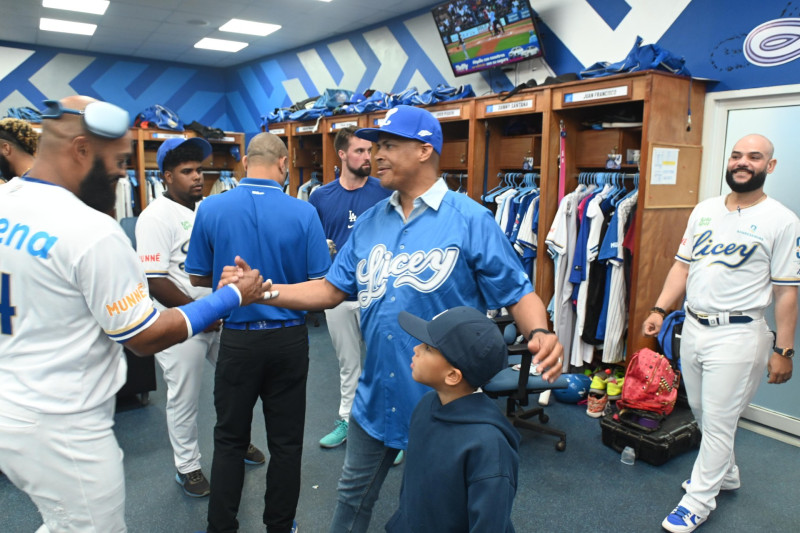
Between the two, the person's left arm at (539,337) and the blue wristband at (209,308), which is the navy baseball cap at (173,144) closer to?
the blue wristband at (209,308)

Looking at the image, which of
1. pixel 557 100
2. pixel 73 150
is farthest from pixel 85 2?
pixel 73 150

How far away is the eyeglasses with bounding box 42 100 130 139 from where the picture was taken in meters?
1.40

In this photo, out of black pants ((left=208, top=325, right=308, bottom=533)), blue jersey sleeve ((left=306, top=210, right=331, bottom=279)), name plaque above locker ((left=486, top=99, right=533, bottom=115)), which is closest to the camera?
black pants ((left=208, top=325, right=308, bottom=533))

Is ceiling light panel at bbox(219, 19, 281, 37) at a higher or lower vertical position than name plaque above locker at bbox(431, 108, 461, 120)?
higher

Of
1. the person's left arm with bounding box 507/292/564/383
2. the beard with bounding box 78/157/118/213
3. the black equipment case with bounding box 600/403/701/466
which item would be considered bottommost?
the black equipment case with bounding box 600/403/701/466

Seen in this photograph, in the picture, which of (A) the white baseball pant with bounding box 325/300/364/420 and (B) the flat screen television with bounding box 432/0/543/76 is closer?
(A) the white baseball pant with bounding box 325/300/364/420

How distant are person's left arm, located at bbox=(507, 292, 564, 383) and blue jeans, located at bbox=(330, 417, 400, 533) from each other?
2.04 feet

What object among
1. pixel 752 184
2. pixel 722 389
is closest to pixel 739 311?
pixel 722 389

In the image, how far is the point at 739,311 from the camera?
8.35ft

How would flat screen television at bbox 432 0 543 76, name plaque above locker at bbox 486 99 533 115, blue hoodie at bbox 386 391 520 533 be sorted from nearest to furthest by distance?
blue hoodie at bbox 386 391 520 533
name plaque above locker at bbox 486 99 533 115
flat screen television at bbox 432 0 543 76

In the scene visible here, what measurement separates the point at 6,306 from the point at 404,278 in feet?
Answer: 3.45

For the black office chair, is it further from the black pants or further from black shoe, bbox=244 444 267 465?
black shoe, bbox=244 444 267 465

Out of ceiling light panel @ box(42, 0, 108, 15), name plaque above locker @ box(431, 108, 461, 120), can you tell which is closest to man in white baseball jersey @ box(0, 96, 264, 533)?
name plaque above locker @ box(431, 108, 461, 120)

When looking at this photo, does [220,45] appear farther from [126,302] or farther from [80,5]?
[126,302]
